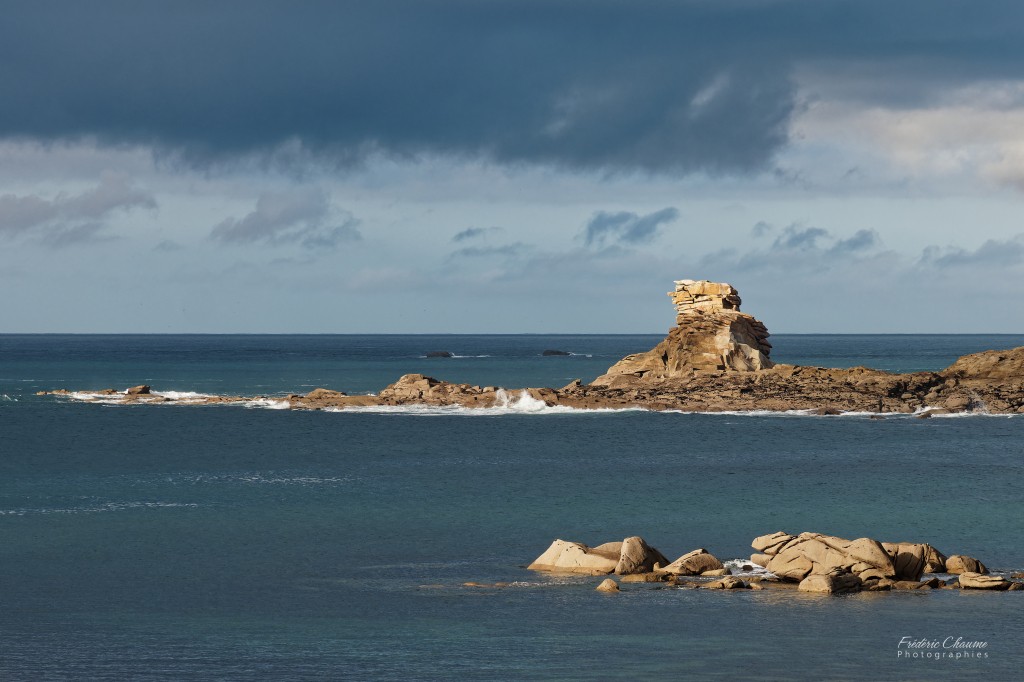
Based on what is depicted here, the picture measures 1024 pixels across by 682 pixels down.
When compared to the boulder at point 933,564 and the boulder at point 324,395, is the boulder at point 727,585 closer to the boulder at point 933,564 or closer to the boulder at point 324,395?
the boulder at point 933,564

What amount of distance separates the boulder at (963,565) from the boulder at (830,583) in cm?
386

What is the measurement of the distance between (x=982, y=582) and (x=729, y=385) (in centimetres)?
6747

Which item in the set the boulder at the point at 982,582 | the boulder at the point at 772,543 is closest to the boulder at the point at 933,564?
the boulder at the point at 982,582

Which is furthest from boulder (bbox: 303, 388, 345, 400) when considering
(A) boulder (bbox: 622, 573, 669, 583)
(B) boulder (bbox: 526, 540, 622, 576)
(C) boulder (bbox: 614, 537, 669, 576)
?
(A) boulder (bbox: 622, 573, 669, 583)

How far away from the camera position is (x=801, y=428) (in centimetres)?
9231

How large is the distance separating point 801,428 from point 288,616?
2425 inches

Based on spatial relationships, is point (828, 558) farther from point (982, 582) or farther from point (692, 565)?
point (982, 582)

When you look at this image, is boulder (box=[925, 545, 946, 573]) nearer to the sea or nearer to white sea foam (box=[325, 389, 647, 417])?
the sea

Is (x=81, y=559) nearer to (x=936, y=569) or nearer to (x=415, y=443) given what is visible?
(x=936, y=569)

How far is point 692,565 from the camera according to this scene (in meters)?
40.9

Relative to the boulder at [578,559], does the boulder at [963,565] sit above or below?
above

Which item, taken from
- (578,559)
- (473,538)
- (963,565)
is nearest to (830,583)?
(963,565)

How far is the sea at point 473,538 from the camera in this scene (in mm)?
31953

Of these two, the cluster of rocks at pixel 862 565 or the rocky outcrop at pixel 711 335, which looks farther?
the rocky outcrop at pixel 711 335
